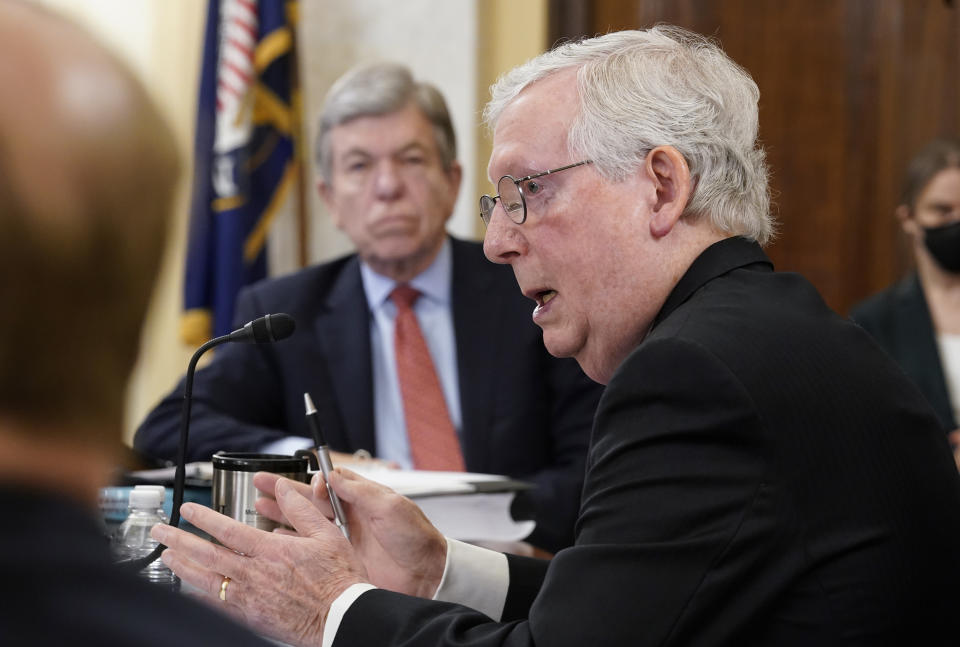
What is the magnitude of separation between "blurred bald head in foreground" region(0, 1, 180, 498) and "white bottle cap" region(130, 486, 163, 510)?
101 centimetres

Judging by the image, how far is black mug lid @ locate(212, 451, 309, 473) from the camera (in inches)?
61.6

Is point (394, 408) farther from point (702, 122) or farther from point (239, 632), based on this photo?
point (239, 632)

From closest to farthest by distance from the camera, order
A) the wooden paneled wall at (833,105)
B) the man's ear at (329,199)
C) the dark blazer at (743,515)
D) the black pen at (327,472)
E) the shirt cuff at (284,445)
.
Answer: the dark blazer at (743,515) < the black pen at (327,472) < the shirt cuff at (284,445) < the man's ear at (329,199) < the wooden paneled wall at (833,105)

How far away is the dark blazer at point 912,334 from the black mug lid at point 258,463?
2.33 metres

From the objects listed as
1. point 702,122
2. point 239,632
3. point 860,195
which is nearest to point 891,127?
point 860,195

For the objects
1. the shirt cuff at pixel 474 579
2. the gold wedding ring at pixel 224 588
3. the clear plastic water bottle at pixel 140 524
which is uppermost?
the clear plastic water bottle at pixel 140 524

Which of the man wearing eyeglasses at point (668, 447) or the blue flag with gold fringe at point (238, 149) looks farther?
the blue flag with gold fringe at point (238, 149)

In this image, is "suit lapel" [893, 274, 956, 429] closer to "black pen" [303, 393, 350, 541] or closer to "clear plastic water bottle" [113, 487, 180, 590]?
"black pen" [303, 393, 350, 541]

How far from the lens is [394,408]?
268 cm

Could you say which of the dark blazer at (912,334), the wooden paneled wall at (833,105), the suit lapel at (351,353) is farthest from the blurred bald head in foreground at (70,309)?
the wooden paneled wall at (833,105)

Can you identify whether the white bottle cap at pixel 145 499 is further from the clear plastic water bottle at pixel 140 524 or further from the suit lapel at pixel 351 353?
the suit lapel at pixel 351 353

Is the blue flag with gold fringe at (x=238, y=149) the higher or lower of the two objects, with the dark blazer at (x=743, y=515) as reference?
higher

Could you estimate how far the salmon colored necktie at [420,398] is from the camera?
2.59 meters

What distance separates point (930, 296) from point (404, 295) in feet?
5.79
